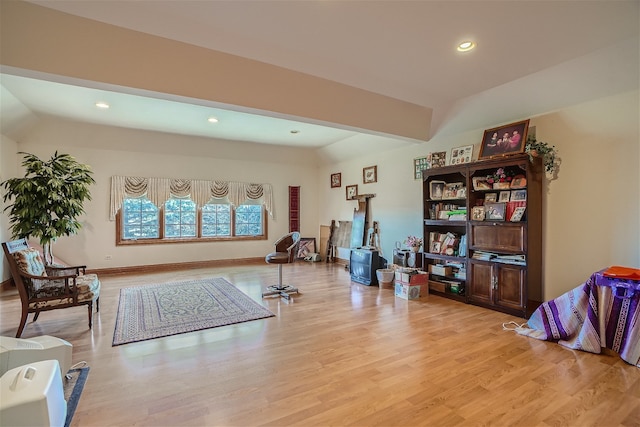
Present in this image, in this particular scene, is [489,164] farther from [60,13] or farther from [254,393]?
[60,13]

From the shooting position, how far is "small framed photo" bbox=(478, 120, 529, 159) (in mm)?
3699

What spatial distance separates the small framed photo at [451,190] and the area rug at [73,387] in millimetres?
4599

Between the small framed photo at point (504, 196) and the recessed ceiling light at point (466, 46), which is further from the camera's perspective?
the small framed photo at point (504, 196)

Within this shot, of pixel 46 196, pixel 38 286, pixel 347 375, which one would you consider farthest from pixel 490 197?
pixel 46 196

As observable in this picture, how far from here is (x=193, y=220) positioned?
23.5 ft

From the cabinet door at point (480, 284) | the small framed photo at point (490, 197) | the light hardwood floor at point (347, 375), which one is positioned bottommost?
the light hardwood floor at point (347, 375)

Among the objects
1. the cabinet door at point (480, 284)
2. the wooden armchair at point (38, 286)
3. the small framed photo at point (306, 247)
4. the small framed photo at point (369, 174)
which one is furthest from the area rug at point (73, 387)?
the small framed photo at point (306, 247)

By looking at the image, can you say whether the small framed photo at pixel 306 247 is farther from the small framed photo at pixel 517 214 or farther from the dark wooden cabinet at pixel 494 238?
the small framed photo at pixel 517 214

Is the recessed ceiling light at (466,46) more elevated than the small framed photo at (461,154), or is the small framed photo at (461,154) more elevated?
the recessed ceiling light at (466,46)

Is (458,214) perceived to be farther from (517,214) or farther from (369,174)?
(369,174)

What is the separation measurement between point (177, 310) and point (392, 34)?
3991mm

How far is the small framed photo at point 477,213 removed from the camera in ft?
13.2

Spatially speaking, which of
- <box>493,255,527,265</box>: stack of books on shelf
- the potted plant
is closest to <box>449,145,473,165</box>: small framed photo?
<box>493,255,527,265</box>: stack of books on shelf

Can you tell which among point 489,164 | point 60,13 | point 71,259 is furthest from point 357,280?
point 71,259
